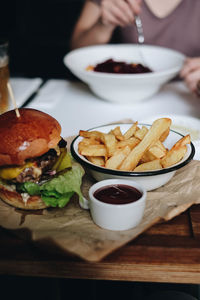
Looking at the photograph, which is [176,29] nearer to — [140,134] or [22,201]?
[140,134]

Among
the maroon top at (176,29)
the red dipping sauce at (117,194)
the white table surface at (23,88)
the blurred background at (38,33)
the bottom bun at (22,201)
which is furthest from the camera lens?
the blurred background at (38,33)

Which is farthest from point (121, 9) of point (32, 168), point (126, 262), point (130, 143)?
point (126, 262)

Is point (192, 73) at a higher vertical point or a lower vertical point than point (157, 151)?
lower

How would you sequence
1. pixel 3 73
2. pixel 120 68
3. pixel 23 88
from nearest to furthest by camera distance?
1. pixel 3 73
2. pixel 120 68
3. pixel 23 88

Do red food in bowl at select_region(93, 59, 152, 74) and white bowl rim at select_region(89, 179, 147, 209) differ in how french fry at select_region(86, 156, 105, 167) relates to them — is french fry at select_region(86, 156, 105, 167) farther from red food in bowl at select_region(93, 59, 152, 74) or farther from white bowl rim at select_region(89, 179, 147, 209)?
red food in bowl at select_region(93, 59, 152, 74)

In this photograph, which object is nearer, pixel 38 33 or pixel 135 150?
pixel 135 150

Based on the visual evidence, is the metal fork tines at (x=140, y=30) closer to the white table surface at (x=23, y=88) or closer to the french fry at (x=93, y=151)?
the white table surface at (x=23, y=88)

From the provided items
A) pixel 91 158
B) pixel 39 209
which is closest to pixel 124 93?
pixel 91 158

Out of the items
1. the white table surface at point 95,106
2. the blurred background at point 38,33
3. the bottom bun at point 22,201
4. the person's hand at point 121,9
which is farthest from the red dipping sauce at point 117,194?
the blurred background at point 38,33

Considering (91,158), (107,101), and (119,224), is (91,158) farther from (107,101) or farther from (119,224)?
(107,101)
